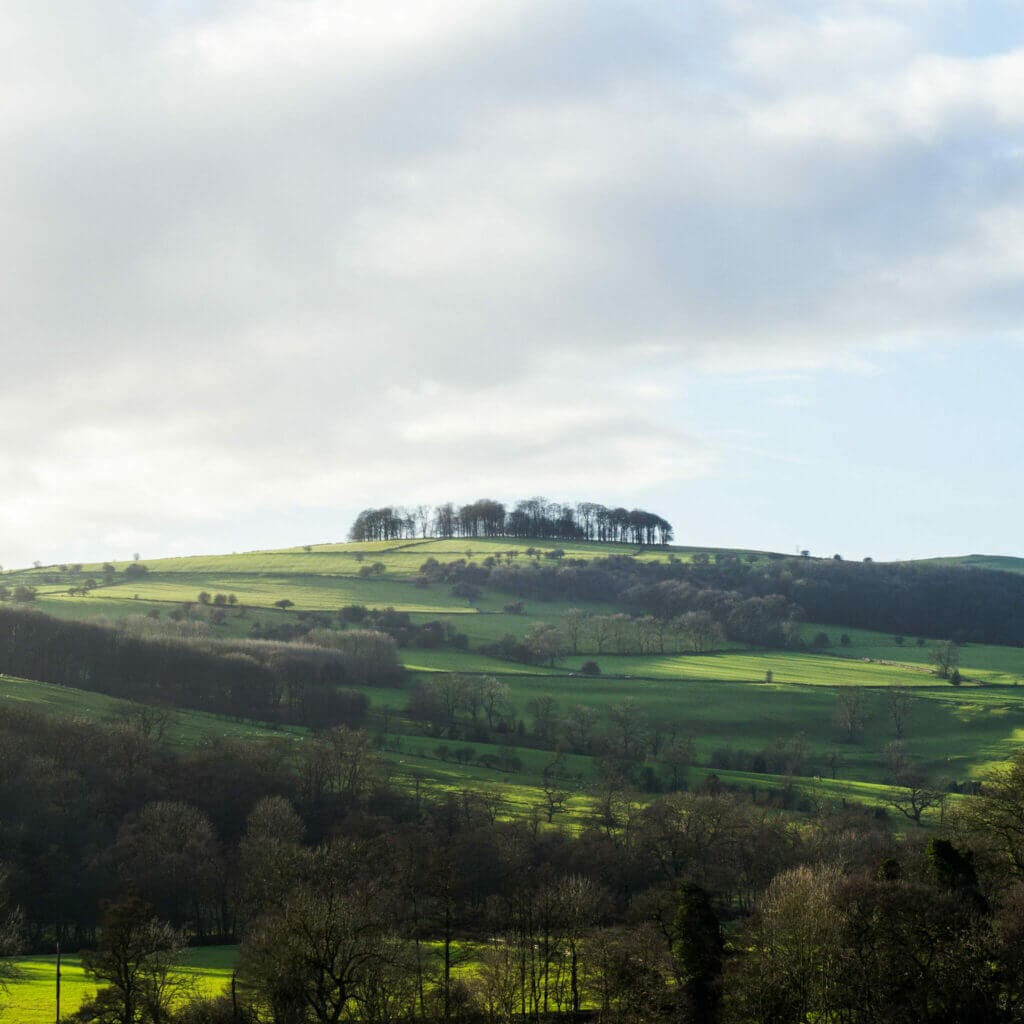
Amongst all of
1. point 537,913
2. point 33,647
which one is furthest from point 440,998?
point 33,647

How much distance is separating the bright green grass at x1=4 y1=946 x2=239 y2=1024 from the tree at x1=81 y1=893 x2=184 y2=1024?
1.95m

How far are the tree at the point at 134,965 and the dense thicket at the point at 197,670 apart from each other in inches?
3336

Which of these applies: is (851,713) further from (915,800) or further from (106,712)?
(106,712)

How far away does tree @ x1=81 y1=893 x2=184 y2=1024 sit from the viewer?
6047 cm

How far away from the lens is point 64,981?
237 feet

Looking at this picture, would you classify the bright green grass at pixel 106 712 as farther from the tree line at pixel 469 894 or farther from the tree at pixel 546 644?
the tree at pixel 546 644

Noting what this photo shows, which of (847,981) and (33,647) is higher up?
(33,647)

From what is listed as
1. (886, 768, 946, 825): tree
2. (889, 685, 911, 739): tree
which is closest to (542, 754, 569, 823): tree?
(886, 768, 946, 825): tree

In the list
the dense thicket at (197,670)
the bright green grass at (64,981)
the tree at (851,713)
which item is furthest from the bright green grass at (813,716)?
the bright green grass at (64,981)

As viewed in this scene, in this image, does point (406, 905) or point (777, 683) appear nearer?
point (406, 905)

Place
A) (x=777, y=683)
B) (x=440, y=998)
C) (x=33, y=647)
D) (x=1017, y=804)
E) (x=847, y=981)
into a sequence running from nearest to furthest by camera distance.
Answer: (x=847, y=981) → (x=440, y=998) → (x=1017, y=804) → (x=33, y=647) → (x=777, y=683)

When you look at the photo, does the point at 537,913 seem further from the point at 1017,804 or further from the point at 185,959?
the point at 1017,804

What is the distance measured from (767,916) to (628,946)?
335 inches

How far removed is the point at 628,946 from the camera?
6525 cm
